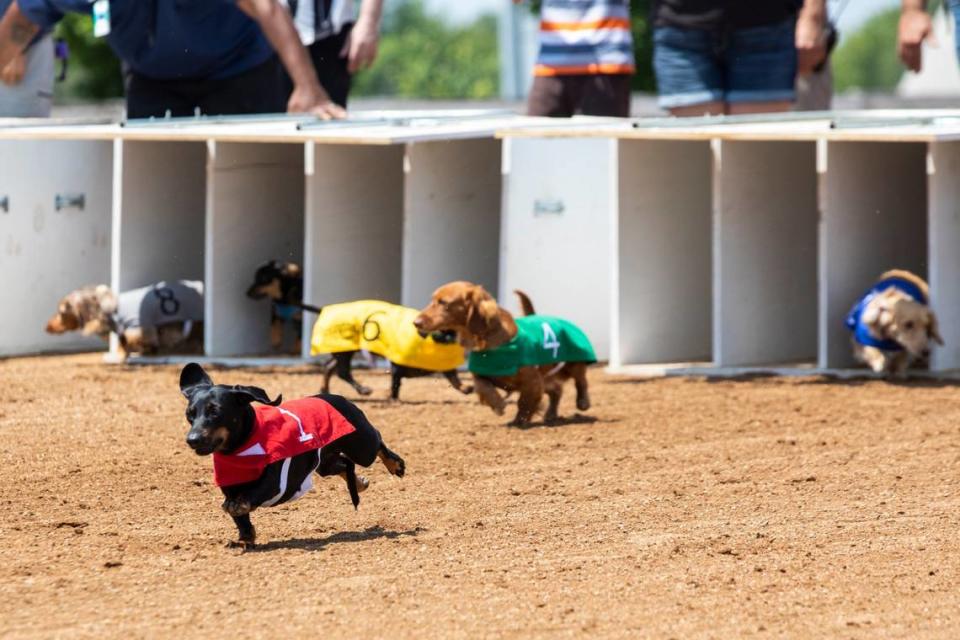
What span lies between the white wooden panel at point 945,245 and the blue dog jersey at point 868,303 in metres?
0.15

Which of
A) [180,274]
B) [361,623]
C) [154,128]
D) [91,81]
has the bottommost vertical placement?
[361,623]

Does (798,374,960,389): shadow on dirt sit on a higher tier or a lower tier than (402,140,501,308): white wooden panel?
lower

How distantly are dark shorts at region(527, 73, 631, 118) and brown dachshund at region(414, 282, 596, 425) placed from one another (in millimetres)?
3644

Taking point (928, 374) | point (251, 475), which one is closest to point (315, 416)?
point (251, 475)

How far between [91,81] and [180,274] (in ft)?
80.8

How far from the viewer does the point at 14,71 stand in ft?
45.2

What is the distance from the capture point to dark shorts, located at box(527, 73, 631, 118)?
13352mm

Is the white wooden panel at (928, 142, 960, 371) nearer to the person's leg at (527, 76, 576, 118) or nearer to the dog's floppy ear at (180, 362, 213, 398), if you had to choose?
the person's leg at (527, 76, 576, 118)

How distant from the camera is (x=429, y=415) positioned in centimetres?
1029

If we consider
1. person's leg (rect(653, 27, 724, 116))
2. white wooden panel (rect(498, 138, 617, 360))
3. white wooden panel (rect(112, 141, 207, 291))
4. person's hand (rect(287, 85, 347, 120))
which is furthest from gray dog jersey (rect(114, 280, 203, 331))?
person's leg (rect(653, 27, 724, 116))

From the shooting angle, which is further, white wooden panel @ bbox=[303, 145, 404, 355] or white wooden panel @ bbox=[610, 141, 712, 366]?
white wooden panel @ bbox=[303, 145, 404, 355]

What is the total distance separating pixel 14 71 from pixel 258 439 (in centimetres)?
790

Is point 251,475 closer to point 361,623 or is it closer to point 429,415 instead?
point 361,623

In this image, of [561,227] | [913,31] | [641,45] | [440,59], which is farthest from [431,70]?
[913,31]
